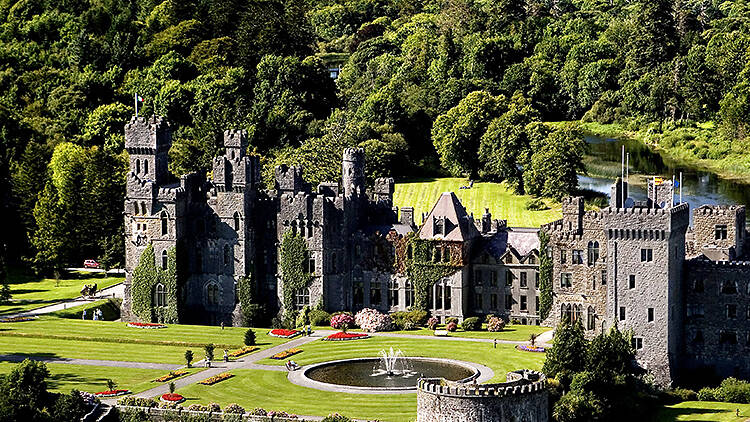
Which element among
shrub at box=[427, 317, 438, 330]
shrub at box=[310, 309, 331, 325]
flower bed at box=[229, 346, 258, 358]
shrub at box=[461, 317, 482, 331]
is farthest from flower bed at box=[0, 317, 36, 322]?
shrub at box=[461, 317, 482, 331]

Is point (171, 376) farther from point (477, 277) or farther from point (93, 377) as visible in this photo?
point (477, 277)

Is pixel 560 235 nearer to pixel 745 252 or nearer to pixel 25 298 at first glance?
pixel 745 252

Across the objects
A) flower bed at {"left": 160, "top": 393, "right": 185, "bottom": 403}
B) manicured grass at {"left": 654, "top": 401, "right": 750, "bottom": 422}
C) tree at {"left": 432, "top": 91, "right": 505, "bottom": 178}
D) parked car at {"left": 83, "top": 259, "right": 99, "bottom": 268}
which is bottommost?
manicured grass at {"left": 654, "top": 401, "right": 750, "bottom": 422}

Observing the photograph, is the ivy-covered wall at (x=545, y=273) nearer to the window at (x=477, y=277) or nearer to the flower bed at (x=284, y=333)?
the window at (x=477, y=277)

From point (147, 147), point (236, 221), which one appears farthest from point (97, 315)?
point (147, 147)

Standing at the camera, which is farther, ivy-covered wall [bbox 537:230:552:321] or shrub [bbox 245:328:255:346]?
ivy-covered wall [bbox 537:230:552:321]

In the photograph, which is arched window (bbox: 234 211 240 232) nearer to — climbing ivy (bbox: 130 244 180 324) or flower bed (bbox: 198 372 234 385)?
climbing ivy (bbox: 130 244 180 324)

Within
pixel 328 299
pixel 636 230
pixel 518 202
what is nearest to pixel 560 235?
pixel 636 230
